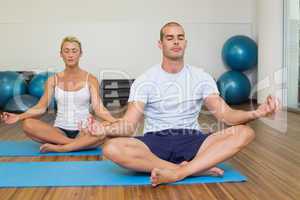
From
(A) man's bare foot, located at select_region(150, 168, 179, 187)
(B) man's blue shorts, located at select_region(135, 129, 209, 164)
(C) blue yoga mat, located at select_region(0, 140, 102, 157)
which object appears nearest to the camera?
(A) man's bare foot, located at select_region(150, 168, 179, 187)

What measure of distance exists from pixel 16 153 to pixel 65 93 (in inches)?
23.0

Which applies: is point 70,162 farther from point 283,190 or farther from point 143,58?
point 143,58

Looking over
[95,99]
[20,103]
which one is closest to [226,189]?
[95,99]

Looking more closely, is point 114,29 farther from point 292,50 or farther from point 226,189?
point 226,189

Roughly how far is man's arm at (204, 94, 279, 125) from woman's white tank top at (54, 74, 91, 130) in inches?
43.1

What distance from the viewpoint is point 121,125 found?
2.13m

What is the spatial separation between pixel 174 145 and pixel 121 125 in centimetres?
35

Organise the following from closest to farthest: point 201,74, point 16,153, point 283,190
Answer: point 283,190 < point 201,74 < point 16,153

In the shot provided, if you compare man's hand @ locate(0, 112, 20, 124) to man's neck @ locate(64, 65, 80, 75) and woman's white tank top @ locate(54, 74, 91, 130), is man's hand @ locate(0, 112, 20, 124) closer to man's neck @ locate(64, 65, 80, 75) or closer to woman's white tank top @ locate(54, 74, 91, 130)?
woman's white tank top @ locate(54, 74, 91, 130)

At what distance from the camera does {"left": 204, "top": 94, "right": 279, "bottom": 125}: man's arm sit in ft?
6.13

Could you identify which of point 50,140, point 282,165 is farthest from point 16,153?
point 282,165

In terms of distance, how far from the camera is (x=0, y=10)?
6.47 m

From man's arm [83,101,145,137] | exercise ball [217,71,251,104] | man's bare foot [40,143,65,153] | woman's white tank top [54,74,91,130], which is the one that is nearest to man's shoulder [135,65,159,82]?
man's arm [83,101,145,137]

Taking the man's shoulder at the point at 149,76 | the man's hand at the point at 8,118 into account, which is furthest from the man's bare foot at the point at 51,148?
the man's shoulder at the point at 149,76
